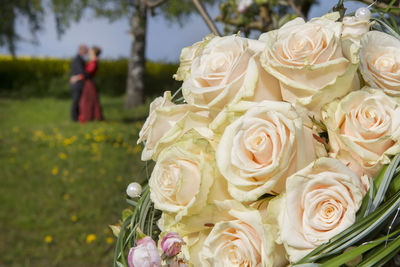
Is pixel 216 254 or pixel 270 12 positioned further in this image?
pixel 270 12

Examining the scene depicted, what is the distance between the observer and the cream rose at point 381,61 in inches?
32.3

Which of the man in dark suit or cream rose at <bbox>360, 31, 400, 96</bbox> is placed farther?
the man in dark suit

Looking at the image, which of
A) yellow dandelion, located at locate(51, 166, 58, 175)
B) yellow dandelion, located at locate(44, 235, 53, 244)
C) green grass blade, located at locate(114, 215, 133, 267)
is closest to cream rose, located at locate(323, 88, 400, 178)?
green grass blade, located at locate(114, 215, 133, 267)

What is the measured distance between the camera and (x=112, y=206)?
4934mm

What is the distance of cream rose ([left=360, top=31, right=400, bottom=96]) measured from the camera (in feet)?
2.69

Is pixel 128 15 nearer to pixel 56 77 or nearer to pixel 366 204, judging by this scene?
pixel 56 77

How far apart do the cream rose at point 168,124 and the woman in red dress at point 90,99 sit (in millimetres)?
9241

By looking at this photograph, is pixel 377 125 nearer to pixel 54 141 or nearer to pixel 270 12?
pixel 270 12

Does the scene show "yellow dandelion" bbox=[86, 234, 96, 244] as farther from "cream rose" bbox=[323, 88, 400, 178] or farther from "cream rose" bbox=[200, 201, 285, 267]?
"cream rose" bbox=[323, 88, 400, 178]

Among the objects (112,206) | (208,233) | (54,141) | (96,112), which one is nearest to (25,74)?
(96,112)

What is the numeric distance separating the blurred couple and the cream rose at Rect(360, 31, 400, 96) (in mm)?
9448

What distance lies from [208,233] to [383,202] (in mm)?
333

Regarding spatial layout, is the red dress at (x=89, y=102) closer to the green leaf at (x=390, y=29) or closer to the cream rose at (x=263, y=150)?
the green leaf at (x=390, y=29)

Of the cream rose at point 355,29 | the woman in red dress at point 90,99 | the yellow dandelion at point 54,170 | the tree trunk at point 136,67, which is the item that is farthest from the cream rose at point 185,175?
the tree trunk at point 136,67
